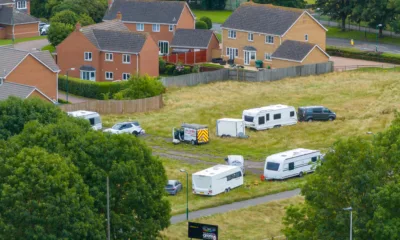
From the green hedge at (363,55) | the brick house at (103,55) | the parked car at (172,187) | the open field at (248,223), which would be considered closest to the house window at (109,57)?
the brick house at (103,55)

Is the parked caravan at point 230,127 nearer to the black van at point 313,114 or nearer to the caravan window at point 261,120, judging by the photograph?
the caravan window at point 261,120

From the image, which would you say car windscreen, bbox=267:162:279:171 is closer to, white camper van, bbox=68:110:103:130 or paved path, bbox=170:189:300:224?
paved path, bbox=170:189:300:224

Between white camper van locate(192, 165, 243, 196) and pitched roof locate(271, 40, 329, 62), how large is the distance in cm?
4172

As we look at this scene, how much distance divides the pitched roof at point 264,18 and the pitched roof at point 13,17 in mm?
26820

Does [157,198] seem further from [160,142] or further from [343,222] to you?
[160,142]

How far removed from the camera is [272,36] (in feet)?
402

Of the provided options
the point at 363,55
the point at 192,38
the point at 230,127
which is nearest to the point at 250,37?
the point at 192,38

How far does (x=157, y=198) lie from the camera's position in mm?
61625

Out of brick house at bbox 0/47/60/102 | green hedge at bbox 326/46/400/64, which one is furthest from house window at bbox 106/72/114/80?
green hedge at bbox 326/46/400/64

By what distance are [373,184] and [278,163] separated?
21534mm

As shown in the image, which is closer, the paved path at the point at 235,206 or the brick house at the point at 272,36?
the paved path at the point at 235,206

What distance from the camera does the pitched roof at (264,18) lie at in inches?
4833

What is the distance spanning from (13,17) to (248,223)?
249 ft

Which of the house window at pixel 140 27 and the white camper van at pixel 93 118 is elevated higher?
the house window at pixel 140 27
